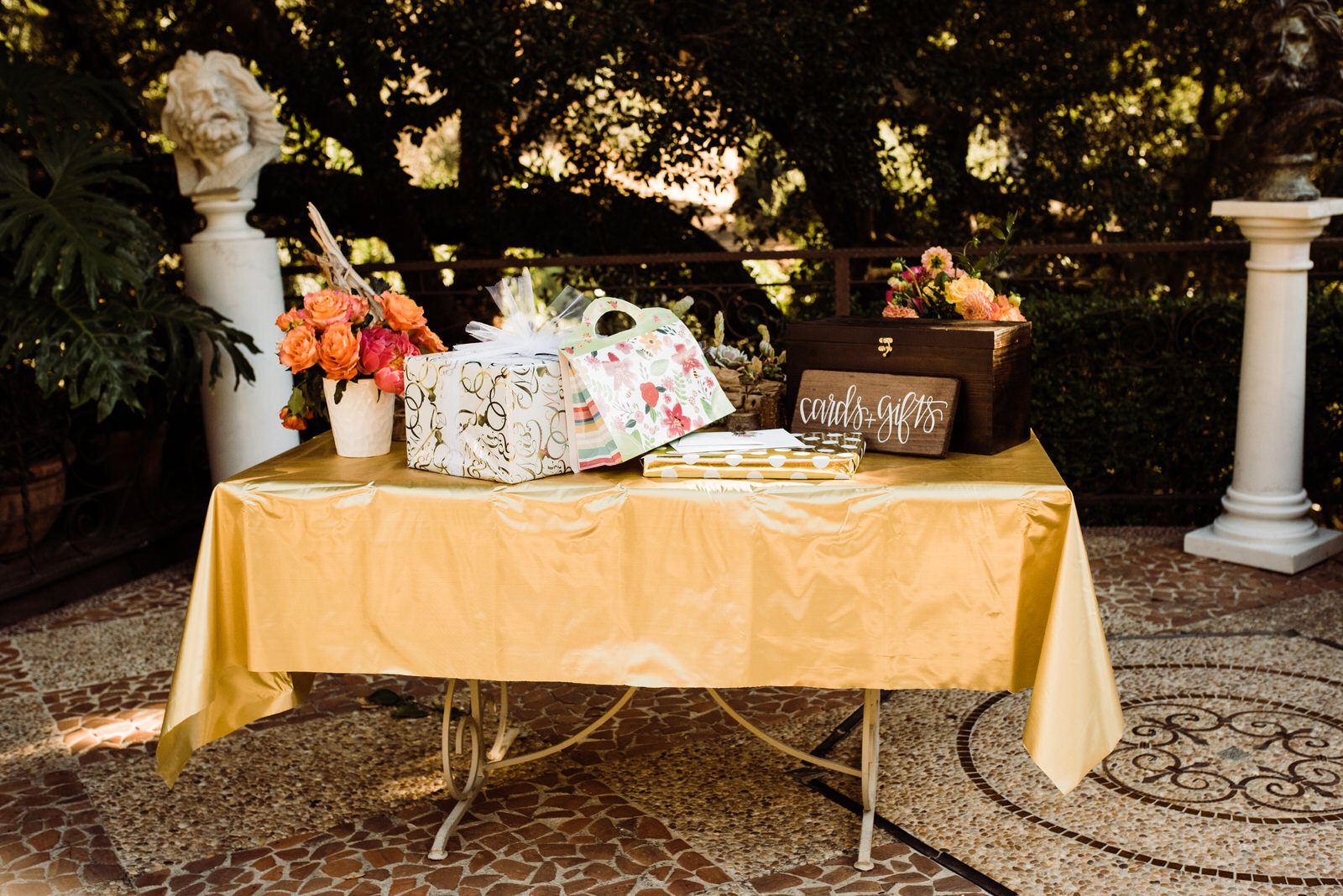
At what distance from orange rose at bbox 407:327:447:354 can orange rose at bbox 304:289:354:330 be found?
0.20 meters

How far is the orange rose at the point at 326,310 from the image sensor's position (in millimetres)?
2523

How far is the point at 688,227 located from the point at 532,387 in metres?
5.64

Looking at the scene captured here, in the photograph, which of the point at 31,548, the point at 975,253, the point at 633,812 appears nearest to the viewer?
the point at 633,812

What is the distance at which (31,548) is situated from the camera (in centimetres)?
479

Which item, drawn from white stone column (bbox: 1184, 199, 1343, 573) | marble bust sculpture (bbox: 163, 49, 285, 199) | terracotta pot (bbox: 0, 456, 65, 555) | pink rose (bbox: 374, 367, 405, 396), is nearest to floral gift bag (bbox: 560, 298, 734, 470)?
pink rose (bbox: 374, 367, 405, 396)

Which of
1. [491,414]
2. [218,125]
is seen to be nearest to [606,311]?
[491,414]

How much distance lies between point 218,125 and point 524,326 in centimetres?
270

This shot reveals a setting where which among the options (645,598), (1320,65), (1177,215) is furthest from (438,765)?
(1177,215)

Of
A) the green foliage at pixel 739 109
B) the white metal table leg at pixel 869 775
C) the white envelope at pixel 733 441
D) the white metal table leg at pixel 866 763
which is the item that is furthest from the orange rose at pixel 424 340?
the green foliage at pixel 739 109

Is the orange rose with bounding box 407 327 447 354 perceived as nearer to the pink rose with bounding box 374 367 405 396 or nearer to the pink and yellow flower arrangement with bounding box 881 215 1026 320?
the pink rose with bounding box 374 367 405 396

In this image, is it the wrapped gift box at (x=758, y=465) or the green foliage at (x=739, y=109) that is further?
the green foliage at (x=739, y=109)

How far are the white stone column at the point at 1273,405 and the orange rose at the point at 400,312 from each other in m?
3.35

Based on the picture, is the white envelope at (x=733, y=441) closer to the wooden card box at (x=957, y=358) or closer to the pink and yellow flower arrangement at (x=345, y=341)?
the wooden card box at (x=957, y=358)

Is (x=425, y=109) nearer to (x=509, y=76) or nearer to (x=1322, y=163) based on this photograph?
(x=509, y=76)
